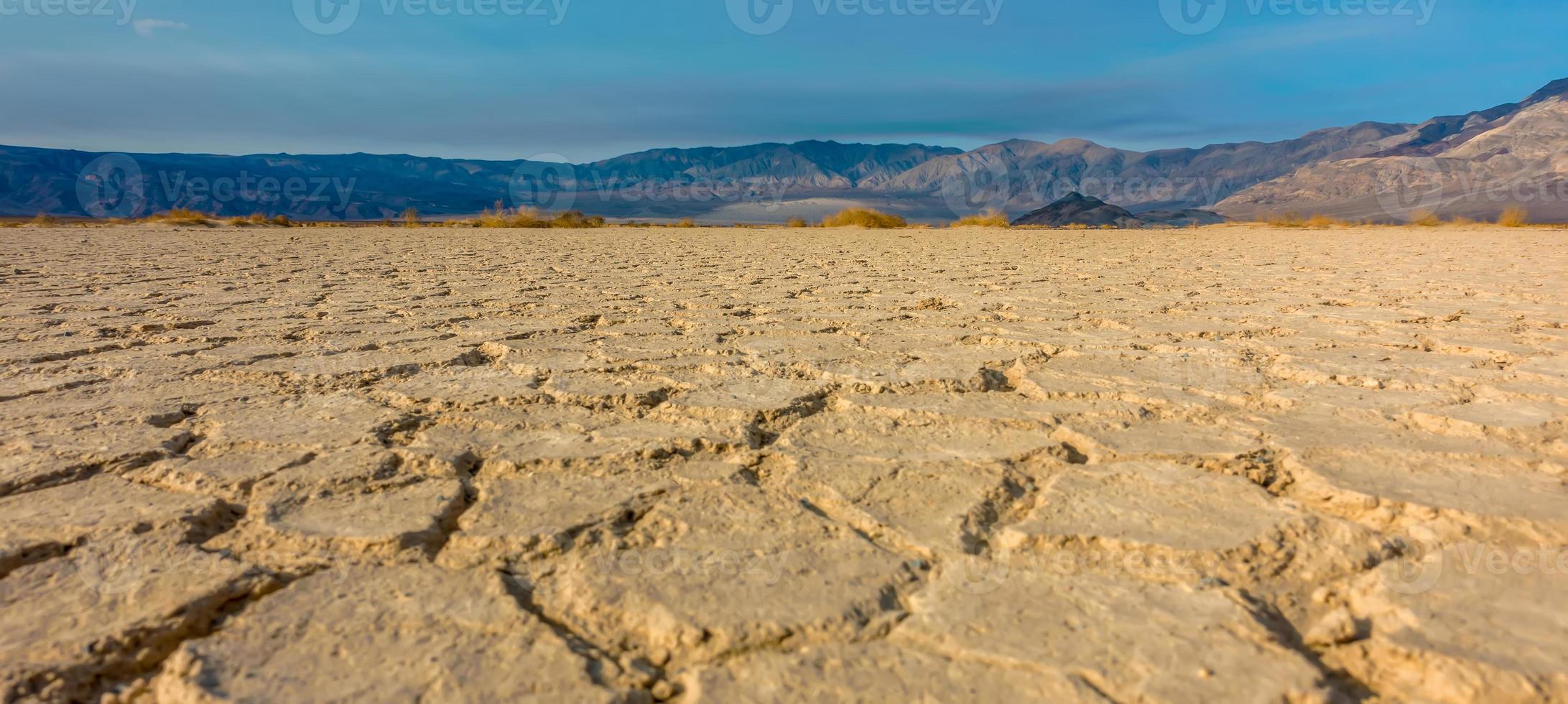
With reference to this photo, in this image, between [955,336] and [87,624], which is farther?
[955,336]

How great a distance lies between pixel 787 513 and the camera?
127cm

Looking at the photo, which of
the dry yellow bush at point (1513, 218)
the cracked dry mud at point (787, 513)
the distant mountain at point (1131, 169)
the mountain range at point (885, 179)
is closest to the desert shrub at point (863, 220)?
the dry yellow bush at point (1513, 218)

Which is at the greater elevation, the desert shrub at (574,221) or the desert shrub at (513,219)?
the desert shrub at (513,219)

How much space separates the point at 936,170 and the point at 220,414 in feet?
420

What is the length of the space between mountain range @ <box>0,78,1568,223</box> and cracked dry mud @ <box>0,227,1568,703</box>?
51848 mm

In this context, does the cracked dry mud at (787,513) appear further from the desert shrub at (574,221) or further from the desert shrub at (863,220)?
the desert shrub at (574,221)

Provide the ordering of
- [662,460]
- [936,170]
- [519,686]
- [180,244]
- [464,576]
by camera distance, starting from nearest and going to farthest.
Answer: [519,686] < [464,576] < [662,460] < [180,244] < [936,170]

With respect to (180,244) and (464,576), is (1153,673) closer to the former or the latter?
(464,576)

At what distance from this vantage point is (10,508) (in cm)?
128

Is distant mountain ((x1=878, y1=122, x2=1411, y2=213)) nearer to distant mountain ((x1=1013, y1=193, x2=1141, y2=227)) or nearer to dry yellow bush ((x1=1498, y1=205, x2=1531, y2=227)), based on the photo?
distant mountain ((x1=1013, y1=193, x2=1141, y2=227))

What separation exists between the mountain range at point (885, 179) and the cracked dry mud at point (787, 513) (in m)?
51.8

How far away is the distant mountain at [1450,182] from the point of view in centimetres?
5244

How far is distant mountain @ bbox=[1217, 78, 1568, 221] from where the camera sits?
52.4 meters

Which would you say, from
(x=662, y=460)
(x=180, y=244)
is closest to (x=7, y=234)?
(x=180, y=244)
